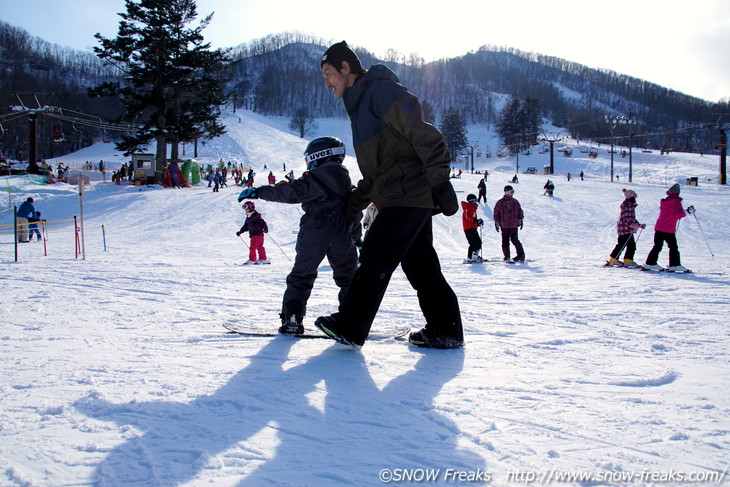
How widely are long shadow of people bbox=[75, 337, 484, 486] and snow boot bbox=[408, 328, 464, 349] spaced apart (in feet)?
1.48

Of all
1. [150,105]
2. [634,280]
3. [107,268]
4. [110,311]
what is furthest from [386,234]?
[150,105]

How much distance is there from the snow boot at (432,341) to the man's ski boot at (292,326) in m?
0.75

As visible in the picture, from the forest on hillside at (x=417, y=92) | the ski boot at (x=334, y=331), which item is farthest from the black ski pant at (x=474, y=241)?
the forest on hillside at (x=417, y=92)

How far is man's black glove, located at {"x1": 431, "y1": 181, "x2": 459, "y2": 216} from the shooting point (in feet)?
8.21

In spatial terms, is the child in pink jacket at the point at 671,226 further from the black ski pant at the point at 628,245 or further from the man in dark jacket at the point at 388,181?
the man in dark jacket at the point at 388,181

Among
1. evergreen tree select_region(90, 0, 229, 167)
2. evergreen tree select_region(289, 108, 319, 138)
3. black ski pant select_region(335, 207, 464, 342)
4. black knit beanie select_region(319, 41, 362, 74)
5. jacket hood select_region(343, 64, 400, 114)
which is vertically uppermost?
evergreen tree select_region(289, 108, 319, 138)

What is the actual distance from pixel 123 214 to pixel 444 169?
2166 cm

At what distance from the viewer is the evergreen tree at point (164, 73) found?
28.0 m

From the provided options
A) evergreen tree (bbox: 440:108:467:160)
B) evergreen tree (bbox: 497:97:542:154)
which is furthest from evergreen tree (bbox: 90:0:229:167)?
evergreen tree (bbox: 497:97:542:154)

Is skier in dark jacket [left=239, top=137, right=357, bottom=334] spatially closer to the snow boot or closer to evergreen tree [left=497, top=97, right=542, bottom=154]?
the snow boot

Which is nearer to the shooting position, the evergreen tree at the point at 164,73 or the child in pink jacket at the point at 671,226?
the child in pink jacket at the point at 671,226

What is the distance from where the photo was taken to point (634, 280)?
20.1 feet

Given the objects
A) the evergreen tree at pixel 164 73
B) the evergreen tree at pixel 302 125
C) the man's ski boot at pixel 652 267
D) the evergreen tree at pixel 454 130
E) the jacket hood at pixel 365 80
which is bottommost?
the man's ski boot at pixel 652 267

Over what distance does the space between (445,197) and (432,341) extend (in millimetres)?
882
